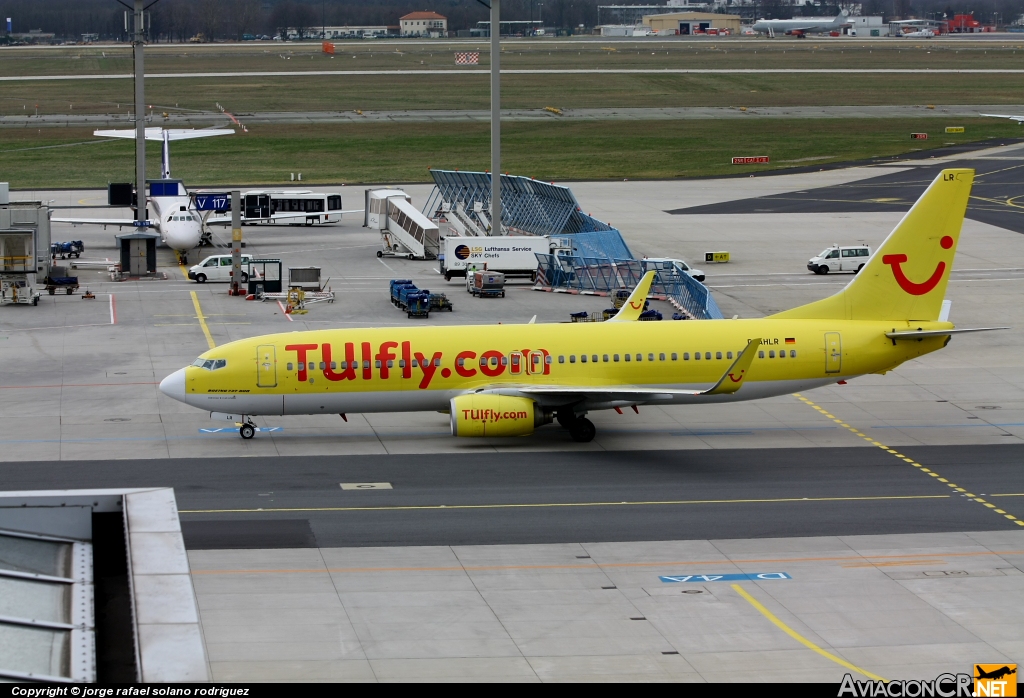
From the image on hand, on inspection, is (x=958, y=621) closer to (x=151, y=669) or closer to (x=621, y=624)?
(x=621, y=624)

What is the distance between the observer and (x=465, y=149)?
485 ft

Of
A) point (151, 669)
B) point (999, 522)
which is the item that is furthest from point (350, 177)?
point (151, 669)

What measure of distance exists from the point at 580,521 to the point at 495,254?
147 ft

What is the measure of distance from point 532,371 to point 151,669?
31.6 meters

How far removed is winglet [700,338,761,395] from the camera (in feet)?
138

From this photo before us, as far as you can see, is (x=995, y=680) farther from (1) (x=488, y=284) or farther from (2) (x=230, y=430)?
(1) (x=488, y=284)

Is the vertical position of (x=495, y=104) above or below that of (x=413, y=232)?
above

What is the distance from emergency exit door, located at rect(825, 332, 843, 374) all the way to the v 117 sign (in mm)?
58626

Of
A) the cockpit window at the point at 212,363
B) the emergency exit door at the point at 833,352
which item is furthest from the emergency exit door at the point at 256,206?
the emergency exit door at the point at 833,352

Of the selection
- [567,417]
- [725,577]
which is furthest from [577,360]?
[725,577]

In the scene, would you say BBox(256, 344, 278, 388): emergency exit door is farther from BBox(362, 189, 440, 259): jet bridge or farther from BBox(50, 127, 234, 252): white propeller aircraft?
BBox(50, 127, 234, 252): white propeller aircraft

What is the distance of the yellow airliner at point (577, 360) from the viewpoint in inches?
1775

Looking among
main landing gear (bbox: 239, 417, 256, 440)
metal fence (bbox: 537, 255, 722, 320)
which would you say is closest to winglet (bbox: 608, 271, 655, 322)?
main landing gear (bbox: 239, 417, 256, 440)

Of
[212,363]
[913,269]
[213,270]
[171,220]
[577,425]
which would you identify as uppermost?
[913,269]
